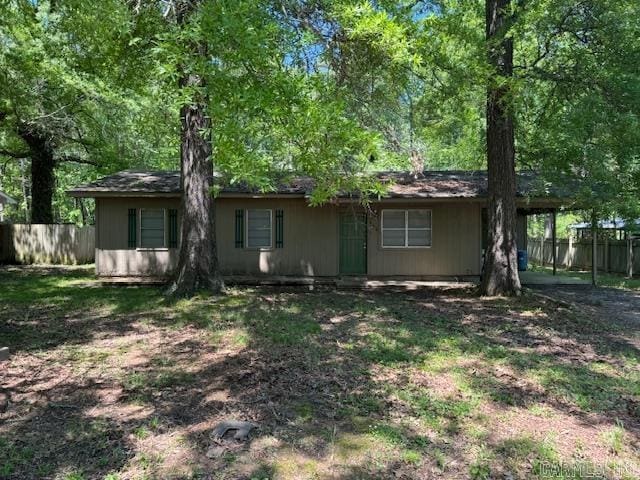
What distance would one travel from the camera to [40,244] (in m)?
21.2

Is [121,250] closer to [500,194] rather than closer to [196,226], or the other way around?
[196,226]

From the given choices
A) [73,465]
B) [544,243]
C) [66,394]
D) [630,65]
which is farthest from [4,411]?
[544,243]

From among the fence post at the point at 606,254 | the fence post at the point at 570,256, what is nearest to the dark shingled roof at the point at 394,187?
the fence post at the point at 606,254

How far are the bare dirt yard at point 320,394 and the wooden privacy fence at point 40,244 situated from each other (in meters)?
12.8

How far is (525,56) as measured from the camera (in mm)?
14062

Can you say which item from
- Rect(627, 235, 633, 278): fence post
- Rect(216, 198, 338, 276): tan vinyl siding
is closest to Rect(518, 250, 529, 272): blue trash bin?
Rect(627, 235, 633, 278): fence post

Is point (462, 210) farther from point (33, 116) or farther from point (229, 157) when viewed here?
point (33, 116)

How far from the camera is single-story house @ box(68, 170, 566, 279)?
14.8 meters

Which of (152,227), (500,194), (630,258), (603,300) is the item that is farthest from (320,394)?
(630,258)

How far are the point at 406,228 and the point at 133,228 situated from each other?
7675 millimetres

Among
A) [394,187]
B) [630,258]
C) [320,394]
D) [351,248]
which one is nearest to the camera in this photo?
[320,394]

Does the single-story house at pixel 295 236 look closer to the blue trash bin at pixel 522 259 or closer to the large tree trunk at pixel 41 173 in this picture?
the blue trash bin at pixel 522 259

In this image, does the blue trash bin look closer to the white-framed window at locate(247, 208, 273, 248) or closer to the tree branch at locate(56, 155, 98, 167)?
the white-framed window at locate(247, 208, 273, 248)

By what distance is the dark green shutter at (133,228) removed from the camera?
1487 centimetres
